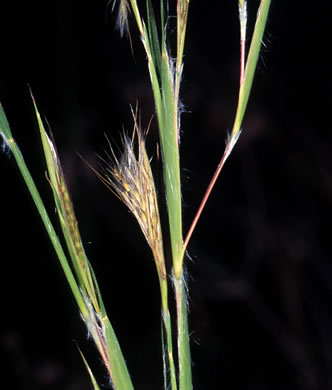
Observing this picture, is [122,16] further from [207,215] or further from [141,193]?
[207,215]

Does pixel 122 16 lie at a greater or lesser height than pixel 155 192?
greater

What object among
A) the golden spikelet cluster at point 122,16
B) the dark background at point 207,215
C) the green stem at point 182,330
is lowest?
the dark background at point 207,215

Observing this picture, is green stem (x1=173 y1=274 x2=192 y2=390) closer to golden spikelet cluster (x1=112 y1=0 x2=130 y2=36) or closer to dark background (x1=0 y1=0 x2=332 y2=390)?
golden spikelet cluster (x1=112 y1=0 x2=130 y2=36)

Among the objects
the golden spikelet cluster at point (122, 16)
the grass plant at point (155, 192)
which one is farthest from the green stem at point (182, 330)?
the golden spikelet cluster at point (122, 16)

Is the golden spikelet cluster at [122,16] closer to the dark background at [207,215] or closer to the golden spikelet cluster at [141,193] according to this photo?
the golden spikelet cluster at [141,193]

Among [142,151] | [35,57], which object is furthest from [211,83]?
[142,151]

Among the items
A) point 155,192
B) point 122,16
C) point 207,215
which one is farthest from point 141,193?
point 207,215

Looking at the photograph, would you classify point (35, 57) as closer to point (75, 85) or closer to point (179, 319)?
point (75, 85)
